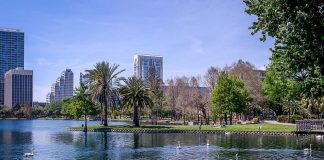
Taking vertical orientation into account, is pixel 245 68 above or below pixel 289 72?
above

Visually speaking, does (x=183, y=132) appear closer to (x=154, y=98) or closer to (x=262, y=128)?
(x=262, y=128)

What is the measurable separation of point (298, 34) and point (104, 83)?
83833 mm

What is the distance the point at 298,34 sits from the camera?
87.4ft

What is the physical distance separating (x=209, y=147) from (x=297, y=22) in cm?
3588

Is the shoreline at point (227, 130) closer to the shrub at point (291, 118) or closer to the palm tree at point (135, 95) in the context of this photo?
the palm tree at point (135, 95)

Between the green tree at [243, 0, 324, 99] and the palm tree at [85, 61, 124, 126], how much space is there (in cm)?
7908

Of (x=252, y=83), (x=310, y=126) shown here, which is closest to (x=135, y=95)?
(x=252, y=83)

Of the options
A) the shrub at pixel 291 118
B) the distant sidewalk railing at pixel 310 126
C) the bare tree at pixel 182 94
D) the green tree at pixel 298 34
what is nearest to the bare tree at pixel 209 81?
the bare tree at pixel 182 94

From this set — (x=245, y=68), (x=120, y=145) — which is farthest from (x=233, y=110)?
(x=120, y=145)

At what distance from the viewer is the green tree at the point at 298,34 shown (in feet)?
85.8

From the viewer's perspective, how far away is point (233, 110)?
106 metres

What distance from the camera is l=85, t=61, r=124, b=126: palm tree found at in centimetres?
10656

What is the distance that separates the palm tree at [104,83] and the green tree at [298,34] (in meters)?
79.1

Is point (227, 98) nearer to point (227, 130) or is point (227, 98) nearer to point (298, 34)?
point (227, 130)
